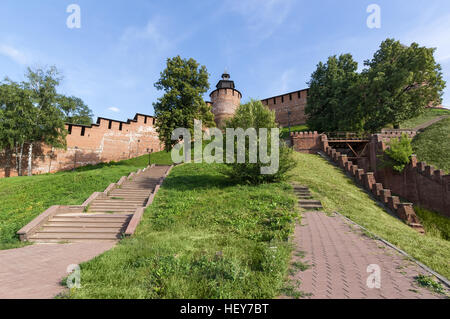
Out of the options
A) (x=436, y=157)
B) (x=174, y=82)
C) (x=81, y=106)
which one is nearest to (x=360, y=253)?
(x=436, y=157)

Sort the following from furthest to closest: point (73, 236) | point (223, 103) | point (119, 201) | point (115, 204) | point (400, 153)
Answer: point (223, 103) → point (400, 153) → point (119, 201) → point (115, 204) → point (73, 236)

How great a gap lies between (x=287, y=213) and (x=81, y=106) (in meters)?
48.7

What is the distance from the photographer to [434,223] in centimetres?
1303

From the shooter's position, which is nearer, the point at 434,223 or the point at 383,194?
the point at 383,194

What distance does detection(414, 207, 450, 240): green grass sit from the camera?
1166 centimetres

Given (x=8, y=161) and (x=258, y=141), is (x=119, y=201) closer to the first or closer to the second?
(x=258, y=141)

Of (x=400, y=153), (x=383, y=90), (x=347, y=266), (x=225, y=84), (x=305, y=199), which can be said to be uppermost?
(x=225, y=84)

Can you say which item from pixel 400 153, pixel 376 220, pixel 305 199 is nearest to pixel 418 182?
pixel 400 153

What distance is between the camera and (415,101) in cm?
2142

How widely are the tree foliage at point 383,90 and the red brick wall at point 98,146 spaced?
87.3 ft

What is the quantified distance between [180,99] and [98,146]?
50.5ft

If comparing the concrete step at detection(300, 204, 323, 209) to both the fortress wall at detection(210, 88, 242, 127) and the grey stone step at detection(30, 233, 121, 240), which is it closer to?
the grey stone step at detection(30, 233, 121, 240)

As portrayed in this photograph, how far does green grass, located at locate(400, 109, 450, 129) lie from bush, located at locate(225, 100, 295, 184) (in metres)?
29.8

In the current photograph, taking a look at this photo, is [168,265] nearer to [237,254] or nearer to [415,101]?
[237,254]
